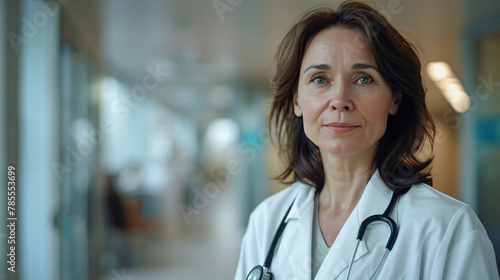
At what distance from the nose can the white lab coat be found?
243 mm

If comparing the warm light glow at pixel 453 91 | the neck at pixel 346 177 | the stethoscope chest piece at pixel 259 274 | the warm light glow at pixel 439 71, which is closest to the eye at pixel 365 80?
the neck at pixel 346 177

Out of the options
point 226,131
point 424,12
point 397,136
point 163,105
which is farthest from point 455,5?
point 226,131

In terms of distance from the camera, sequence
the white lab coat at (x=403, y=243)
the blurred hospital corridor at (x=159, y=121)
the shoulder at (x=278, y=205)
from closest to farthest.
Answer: the white lab coat at (x=403, y=243)
the shoulder at (x=278, y=205)
the blurred hospital corridor at (x=159, y=121)

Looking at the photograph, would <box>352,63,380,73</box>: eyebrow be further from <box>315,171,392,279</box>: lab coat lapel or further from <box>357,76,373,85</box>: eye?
<box>315,171,392,279</box>: lab coat lapel

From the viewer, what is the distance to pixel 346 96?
1.06m

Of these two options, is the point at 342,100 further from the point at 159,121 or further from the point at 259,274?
the point at 159,121

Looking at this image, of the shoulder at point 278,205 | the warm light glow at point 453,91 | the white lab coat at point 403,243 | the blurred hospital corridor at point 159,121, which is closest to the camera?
the white lab coat at point 403,243

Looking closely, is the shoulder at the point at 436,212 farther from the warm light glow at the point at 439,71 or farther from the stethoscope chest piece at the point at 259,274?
the warm light glow at the point at 439,71

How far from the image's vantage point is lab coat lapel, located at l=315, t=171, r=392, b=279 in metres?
1.06

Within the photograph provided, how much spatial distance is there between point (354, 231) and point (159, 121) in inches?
226

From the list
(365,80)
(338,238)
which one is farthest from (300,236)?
(365,80)

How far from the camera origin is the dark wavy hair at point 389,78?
107 centimetres

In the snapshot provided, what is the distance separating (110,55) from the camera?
5965mm

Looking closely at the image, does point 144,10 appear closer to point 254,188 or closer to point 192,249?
point 192,249
